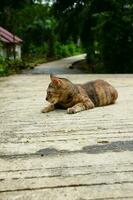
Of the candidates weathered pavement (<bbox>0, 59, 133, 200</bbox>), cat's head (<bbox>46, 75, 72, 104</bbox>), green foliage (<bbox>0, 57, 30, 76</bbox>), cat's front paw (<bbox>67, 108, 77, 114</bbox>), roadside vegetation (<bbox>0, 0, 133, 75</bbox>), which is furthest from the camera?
roadside vegetation (<bbox>0, 0, 133, 75</bbox>)

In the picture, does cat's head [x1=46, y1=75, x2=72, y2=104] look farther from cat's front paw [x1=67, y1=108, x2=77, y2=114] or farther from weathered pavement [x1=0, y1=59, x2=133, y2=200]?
cat's front paw [x1=67, y1=108, x2=77, y2=114]

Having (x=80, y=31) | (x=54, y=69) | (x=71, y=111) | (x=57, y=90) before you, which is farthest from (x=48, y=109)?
(x=80, y=31)

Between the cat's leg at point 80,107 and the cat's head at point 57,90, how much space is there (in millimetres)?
266

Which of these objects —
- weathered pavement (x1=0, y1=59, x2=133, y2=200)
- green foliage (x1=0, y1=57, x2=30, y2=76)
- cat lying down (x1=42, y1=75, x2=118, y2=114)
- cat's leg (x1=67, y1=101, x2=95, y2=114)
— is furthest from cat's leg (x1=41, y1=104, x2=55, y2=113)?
green foliage (x1=0, y1=57, x2=30, y2=76)

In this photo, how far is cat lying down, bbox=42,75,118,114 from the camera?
23.4 ft

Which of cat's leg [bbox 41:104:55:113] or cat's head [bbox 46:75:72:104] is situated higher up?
cat's head [bbox 46:75:72:104]

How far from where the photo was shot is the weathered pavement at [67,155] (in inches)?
A: 133

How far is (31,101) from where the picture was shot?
28.6 ft

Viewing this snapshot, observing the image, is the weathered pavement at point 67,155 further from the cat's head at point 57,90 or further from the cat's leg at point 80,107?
the cat's head at point 57,90

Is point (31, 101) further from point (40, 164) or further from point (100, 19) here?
point (100, 19)

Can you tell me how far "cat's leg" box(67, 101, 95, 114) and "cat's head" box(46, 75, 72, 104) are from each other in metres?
0.27

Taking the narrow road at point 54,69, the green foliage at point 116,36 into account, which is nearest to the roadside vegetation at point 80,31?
the green foliage at point 116,36

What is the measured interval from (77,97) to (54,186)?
3.87 metres

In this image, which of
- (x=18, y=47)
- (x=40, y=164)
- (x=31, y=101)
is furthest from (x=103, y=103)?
(x=18, y=47)
